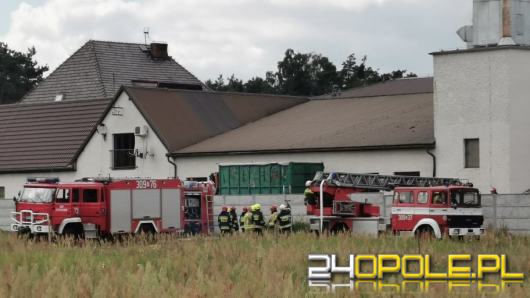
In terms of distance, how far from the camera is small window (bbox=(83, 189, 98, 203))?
37.7 meters

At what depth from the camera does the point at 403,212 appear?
3469 cm

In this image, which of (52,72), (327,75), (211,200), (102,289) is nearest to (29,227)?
(211,200)

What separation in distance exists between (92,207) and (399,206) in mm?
9885

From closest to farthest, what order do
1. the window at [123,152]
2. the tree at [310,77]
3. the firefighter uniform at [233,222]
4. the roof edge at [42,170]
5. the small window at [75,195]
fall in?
the small window at [75,195], the firefighter uniform at [233,222], the window at [123,152], the roof edge at [42,170], the tree at [310,77]

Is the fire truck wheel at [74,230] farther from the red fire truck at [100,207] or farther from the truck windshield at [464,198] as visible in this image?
the truck windshield at [464,198]

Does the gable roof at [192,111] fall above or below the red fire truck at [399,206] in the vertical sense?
above

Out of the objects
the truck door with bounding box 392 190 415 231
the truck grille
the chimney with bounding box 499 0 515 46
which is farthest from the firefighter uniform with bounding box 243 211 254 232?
the chimney with bounding box 499 0 515 46

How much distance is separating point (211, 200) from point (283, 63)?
8762 cm

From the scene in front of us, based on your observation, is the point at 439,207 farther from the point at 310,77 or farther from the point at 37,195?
the point at 310,77

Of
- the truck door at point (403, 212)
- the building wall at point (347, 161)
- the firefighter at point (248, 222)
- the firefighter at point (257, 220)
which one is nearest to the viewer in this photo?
the truck door at point (403, 212)

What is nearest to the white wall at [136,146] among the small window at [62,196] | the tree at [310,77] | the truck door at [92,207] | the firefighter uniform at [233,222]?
the firefighter uniform at [233,222]

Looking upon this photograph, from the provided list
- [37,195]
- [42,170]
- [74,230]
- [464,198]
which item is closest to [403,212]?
[464,198]

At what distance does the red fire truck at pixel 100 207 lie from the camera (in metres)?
36.9

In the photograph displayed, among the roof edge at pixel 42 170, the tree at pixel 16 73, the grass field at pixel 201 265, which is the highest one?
the tree at pixel 16 73
